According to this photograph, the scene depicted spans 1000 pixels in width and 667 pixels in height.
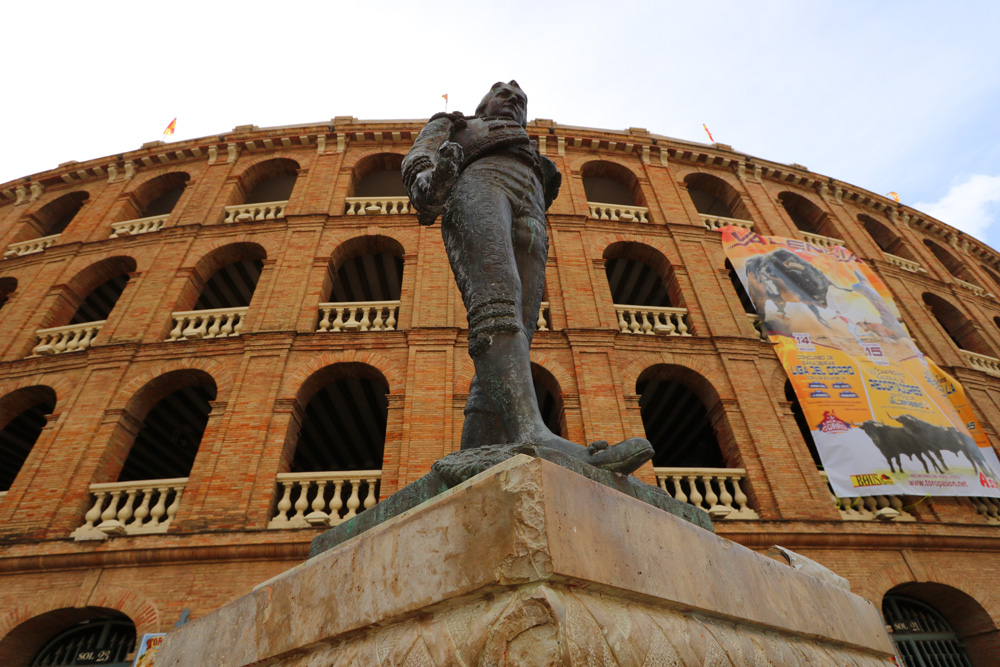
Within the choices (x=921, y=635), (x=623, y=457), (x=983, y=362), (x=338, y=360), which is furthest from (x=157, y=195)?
(x=983, y=362)

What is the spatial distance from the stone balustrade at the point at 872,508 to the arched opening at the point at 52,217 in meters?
18.9

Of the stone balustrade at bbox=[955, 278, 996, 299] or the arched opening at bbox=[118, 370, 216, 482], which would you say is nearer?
the arched opening at bbox=[118, 370, 216, 482]

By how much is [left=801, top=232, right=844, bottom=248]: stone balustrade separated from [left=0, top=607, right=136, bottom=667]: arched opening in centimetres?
1581

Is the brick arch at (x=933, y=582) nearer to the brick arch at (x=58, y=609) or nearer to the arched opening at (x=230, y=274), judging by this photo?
the brick arch at (x=58, y=609)

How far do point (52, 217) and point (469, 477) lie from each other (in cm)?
1818

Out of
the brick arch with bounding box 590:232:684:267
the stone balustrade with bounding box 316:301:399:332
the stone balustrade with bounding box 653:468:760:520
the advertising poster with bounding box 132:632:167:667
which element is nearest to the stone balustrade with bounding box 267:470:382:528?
the advertising poster with bounding box 132:632:167:667

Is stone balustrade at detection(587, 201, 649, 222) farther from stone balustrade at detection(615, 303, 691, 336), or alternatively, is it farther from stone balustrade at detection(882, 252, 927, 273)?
stone balustrade at detection(882, 252, 927, 273)

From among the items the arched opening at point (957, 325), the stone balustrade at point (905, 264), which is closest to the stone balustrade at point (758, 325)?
the stone balustrade at point (905, 264)

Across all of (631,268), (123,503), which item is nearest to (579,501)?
(123,503)

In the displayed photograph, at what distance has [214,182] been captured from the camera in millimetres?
13461

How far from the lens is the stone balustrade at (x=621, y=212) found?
12641 mm

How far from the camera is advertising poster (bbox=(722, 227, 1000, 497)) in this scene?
8914mm

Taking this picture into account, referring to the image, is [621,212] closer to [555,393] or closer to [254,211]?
[555,393]

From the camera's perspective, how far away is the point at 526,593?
119 cm
